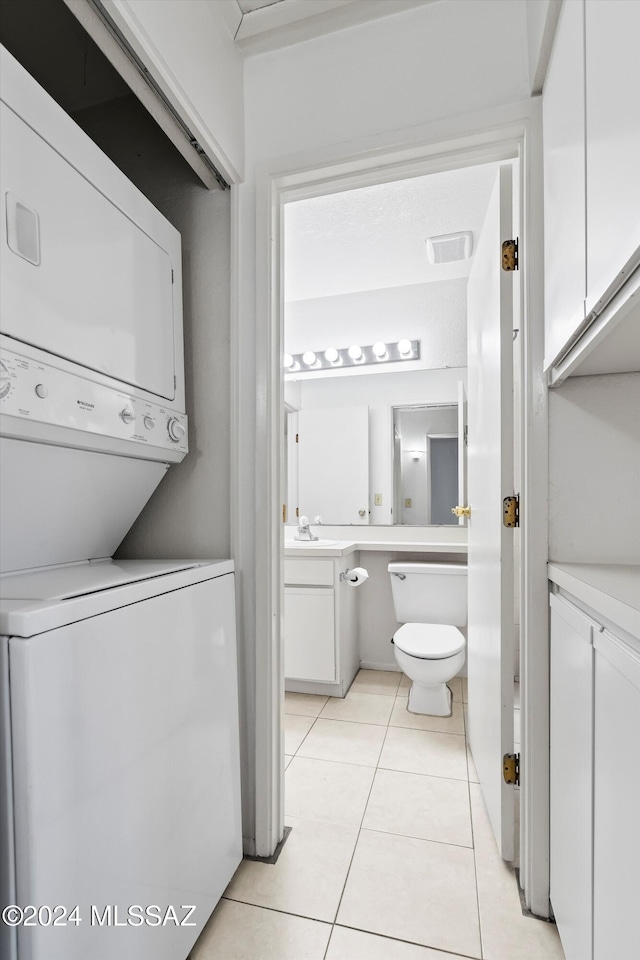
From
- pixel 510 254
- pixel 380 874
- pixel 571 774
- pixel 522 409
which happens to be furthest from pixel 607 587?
pixel 380 874

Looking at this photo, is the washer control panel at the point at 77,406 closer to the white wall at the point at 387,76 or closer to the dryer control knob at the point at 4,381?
the dryer control knob at the point at 4,381

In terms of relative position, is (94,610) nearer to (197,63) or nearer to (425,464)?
(197,63)

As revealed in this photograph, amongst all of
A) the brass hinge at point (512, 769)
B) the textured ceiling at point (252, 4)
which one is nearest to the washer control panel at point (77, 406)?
the textured ceiling at point (252, 4)

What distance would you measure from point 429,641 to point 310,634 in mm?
632

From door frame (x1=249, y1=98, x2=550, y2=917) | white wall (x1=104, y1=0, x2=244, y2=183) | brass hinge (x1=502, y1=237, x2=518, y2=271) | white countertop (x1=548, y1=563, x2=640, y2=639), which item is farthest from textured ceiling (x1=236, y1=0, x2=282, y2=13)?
white countertop (x1=548, y1=563, x2=640, y2=639)

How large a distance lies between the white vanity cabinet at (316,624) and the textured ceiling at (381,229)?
167cm

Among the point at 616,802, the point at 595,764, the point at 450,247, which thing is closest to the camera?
the point at 616,802

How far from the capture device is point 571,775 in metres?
1.04

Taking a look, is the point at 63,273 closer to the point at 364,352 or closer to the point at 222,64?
the point at 222,64

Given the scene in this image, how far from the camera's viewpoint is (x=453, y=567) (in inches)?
107

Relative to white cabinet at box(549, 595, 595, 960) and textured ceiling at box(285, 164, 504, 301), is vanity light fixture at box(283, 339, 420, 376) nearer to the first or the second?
textured ceiling at box(285, 164, 504, 301)

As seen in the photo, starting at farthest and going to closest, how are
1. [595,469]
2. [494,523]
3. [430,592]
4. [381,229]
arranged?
[430,592] < [381,229] < [494,523] < [595,469]

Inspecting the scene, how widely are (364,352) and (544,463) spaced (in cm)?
212

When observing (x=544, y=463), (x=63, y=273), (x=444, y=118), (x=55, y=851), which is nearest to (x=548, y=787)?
(x=544, y=463)
